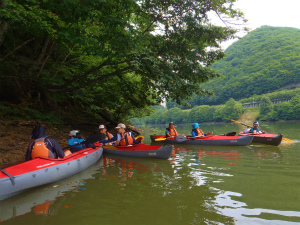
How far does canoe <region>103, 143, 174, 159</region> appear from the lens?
8.52 meters

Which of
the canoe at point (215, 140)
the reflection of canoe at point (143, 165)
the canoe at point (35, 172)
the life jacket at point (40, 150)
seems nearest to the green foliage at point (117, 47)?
the canoe at point (215, 140)

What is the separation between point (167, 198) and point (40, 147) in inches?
139

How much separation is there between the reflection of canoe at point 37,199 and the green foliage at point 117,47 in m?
5.14

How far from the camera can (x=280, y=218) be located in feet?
11.2

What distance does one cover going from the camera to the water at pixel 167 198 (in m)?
3.52

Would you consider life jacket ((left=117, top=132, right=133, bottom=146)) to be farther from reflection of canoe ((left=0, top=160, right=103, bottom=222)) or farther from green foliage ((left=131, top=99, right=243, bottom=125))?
green foliage ((left=131, top=99, right=243, bottom=125))

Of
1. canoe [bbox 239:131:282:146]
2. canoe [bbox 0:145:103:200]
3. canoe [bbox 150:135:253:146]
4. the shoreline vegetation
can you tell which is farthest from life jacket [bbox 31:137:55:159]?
the shoreline vegetation

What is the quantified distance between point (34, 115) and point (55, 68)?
2.78 meters

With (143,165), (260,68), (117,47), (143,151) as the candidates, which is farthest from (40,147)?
(260,68)

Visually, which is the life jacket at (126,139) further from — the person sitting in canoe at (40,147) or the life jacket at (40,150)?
the life jacket at (40,150)

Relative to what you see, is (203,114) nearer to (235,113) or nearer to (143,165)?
(235,113)

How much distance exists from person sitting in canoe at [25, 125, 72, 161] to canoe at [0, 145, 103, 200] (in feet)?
0.90

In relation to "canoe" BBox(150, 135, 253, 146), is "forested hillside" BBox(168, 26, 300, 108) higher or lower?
higher

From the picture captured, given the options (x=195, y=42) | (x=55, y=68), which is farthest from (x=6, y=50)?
(x=195, y=42)
